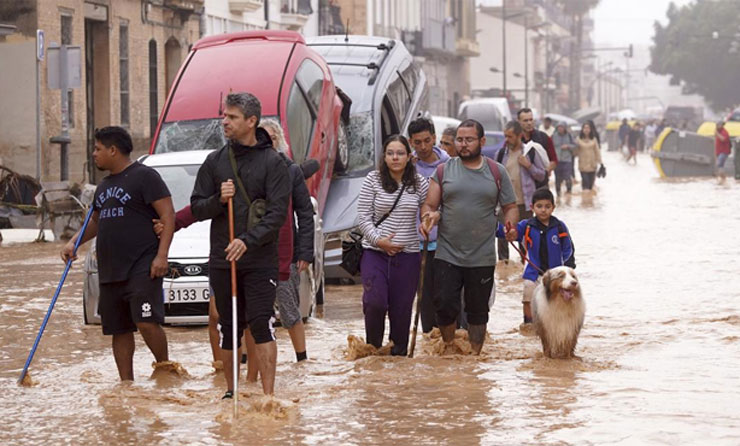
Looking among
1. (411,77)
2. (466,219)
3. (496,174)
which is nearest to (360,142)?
(411,77)

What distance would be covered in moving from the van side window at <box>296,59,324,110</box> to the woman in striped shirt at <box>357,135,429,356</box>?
7065 mm

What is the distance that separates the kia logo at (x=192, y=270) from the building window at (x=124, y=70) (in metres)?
21.7

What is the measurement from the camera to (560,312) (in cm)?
1047

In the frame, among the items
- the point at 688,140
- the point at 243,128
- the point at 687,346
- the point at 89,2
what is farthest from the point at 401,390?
the point at 688,140

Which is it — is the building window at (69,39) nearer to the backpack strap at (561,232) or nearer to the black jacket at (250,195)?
the backpack strap at (561,232)

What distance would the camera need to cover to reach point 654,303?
14.4 metres

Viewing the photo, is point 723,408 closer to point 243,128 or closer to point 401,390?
point 401,390

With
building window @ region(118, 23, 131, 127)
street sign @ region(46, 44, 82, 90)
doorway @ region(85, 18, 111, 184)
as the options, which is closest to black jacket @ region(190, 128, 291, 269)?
street sign @ region(46, 44, 82, 90)

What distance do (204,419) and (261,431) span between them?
20.3 inches

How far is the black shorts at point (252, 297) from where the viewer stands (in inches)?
334

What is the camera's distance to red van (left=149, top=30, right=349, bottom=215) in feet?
54.1

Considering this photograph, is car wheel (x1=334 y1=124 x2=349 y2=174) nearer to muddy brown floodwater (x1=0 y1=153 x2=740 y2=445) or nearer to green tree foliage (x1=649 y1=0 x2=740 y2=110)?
muddy brown floodwater (x1=0 y1=153 x2=740 y2=445)

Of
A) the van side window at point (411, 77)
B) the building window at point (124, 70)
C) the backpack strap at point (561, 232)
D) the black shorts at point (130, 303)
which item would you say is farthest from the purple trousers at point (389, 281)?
the building window at point (124, 70)

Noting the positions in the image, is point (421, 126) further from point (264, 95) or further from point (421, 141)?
point (264, 95)
